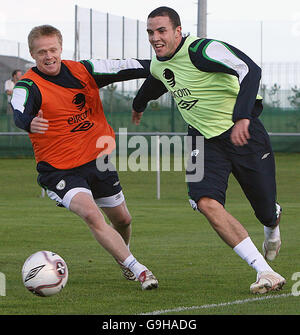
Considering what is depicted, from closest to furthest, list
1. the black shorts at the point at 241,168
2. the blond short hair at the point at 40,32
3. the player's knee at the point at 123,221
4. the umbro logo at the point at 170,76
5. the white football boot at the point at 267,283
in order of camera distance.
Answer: the white football boot at the point at 267,283
the black shorts at the point at 241,168
the blond short hair at the point at 40,32
the umbro logo at the point at 170,76
the player's knee at the point at 123,221

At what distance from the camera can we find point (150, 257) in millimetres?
10492

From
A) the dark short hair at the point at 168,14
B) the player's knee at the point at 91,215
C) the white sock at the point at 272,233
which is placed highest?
the dark short hair at the point at 168,14

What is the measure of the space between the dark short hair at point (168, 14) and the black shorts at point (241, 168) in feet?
3.11

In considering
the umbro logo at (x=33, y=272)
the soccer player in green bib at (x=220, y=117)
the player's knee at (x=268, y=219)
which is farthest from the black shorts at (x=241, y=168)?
the umbro logo at (x=33, y=272)

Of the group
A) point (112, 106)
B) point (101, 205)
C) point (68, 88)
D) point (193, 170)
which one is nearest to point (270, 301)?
point (193, 170)

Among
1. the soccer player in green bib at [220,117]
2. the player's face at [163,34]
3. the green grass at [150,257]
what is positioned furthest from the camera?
the player's face at [163,34]

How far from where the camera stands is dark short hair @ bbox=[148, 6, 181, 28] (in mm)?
8266

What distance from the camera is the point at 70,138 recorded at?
855 centimetres

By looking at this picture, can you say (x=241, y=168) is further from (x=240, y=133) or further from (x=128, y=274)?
(x=128, y=274)

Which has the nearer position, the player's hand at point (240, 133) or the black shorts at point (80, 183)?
the player's hand at point (240, 133)

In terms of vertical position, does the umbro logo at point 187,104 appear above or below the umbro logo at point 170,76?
below

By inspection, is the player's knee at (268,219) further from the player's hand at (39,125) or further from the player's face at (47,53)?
the player's face at (47,53)

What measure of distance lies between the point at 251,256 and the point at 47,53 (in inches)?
100

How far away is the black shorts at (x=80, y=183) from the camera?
8.27 metres
